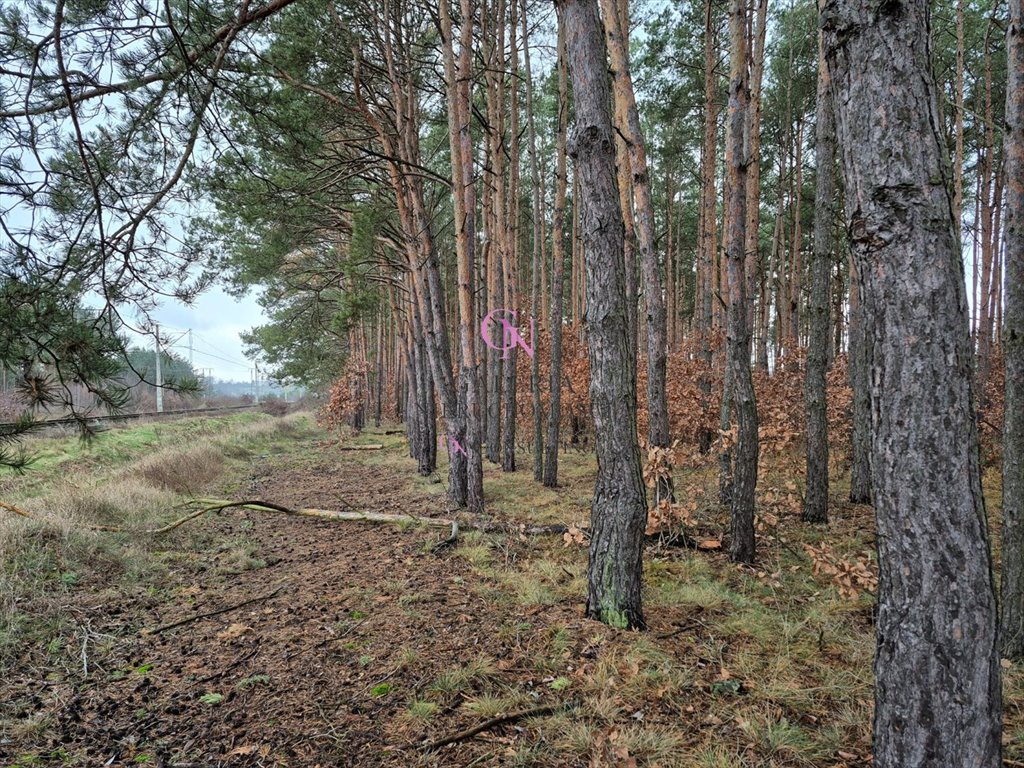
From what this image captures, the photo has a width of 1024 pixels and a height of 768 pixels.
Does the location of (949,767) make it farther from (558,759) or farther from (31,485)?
(31,485)

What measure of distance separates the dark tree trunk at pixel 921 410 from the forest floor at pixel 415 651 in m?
0.84

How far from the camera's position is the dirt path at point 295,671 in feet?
7.68

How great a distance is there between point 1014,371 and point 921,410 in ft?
6.79

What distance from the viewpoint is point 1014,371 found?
2775 mm

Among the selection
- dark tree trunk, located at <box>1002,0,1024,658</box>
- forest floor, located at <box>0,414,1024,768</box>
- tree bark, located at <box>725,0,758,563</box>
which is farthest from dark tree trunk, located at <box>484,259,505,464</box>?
dark tree trunk, located at <box>1002,0,1024,658</box>

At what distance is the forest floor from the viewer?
2295 mm

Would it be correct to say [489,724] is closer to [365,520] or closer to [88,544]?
[365,520]

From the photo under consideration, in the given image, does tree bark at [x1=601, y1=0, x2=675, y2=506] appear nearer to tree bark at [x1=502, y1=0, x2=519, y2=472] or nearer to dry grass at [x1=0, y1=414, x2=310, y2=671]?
tree bark at [x1=502, y1=0, x2=519, y2=472]

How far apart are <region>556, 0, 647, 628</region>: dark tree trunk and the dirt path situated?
58cm

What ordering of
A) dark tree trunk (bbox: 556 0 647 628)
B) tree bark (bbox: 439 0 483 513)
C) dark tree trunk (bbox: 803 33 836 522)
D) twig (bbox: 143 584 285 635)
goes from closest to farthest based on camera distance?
dark tree trunk (bbox: 556 0 647 628)
twig (bbox: 143 584 285 635)
dark tree trunk (bbox: 803 33 836 522)
tree bark (bbox: 439 0 483 513)

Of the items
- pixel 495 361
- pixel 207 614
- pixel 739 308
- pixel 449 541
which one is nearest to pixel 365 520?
pixel 449 541

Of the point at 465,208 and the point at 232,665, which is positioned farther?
the point at 465,208

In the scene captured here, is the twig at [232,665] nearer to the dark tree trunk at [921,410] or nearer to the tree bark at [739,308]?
the dark tree trunk at [921,410]

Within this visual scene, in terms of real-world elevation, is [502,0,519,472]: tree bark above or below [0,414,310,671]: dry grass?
above
